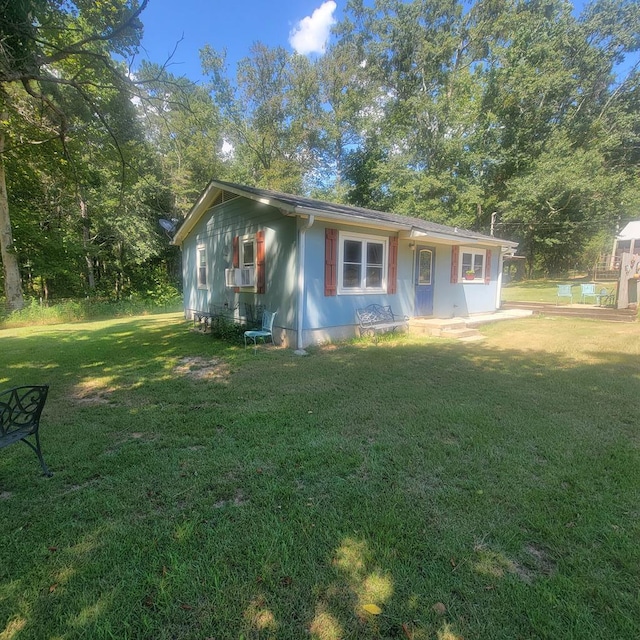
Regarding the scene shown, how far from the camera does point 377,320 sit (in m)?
9.00

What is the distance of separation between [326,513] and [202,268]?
10.8 metres

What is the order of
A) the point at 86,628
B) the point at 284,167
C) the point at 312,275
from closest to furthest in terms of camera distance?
1. the point at 86,628
2. the point at 312,275
3. the point at 284,167

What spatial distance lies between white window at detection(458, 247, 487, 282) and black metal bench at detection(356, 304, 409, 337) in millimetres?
3810

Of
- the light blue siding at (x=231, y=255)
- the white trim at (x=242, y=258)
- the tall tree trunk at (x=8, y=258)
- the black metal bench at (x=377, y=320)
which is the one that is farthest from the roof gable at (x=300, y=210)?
the tall tree trunk at (x=8, y=258)

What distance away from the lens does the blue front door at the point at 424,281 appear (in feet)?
33.8

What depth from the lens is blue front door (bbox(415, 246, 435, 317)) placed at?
33.8ft

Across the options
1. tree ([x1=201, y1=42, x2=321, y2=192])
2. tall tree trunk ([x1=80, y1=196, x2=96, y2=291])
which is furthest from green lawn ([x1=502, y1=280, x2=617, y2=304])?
tall tree trunk ([x1=80, y1=196, x2=96, y2=291])

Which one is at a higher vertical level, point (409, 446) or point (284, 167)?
point (284, 167)

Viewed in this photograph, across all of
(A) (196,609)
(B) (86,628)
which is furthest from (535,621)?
(B) (86,628)

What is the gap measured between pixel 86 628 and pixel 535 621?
207 cm

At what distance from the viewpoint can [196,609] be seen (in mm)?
1678

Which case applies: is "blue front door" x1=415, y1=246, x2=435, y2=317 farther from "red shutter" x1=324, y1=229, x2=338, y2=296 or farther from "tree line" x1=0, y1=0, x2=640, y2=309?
"tree line" x1=0, y1=0, x2=640, y2=309

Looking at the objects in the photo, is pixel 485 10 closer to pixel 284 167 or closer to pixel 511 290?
pixel 284 167

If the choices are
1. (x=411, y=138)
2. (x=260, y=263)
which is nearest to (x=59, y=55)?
(x=260, y=263)
